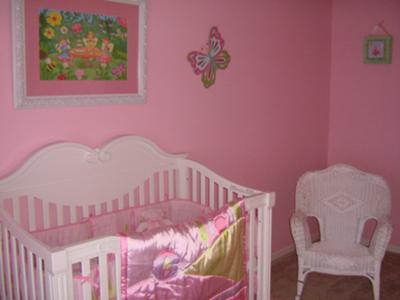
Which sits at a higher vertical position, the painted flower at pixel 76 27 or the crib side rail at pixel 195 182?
the painted flower at pixel 76 27

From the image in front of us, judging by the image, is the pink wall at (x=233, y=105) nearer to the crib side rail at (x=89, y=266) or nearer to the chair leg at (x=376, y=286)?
the crib side rail at (x=89, y=266)

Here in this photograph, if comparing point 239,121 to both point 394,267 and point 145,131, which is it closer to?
point 145,131

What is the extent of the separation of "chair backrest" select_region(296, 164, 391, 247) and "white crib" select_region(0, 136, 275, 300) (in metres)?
0.91

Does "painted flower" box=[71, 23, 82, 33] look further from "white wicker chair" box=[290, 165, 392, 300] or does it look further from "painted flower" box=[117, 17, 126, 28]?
"white wicker chair" box=[290, 165, 392, 300]

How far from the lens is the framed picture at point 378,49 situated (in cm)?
372

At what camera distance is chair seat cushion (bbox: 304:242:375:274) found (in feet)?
9.71

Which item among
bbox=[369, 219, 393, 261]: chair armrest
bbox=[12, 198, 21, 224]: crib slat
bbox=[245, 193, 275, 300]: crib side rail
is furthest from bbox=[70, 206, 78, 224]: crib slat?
bbox=[369, 219, 393, 261]: chair armrest

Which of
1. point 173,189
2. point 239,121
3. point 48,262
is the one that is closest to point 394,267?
point 239,121

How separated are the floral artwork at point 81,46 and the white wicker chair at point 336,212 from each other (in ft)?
4.72

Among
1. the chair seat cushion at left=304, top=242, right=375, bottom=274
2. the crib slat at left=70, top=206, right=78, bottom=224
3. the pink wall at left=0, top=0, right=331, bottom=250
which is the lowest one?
the chair seat cushion at left=304, top=242, right=375, bottom=274

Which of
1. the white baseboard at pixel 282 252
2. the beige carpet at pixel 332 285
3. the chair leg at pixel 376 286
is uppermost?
the chair leg at pixel 376 286

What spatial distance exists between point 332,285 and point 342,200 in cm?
55

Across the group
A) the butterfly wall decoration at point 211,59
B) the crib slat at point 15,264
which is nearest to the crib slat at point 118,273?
the crib slat at point 15,264

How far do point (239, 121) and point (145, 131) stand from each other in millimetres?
779
